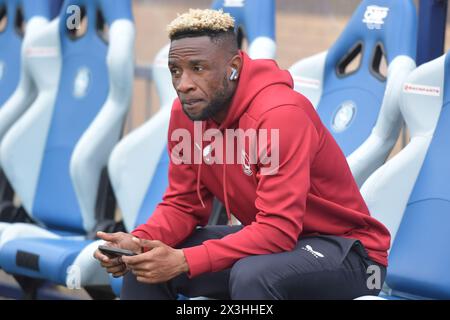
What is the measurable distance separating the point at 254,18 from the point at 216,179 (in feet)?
3.84

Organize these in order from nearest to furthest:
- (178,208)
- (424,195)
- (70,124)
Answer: (178,208)
(424,195)
(70,124)

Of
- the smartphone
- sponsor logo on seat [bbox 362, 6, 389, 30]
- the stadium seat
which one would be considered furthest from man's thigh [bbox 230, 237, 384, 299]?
the stadium seat

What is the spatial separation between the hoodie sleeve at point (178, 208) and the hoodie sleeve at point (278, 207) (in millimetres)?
276

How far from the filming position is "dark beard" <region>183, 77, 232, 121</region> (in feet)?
8.36

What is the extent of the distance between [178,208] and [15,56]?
2093 mm

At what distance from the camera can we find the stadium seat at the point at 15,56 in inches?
172

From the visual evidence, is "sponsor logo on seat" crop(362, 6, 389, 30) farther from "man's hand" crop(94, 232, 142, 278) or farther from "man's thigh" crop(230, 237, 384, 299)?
"man's hand" crop(94, 232, 142, 278)

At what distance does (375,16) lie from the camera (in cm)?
344

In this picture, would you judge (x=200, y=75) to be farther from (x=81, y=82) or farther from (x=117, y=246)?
(x=81, y=82)

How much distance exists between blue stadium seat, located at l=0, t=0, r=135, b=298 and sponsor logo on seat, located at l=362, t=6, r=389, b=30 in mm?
908

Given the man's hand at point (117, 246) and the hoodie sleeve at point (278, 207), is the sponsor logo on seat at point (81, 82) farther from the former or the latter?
the hoodie sleeve at point (278, 207)

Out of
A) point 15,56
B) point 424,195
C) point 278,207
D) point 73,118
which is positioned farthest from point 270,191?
point 15,56

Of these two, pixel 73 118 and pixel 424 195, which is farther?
pixel 73 118

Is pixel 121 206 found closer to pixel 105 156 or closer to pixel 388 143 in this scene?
pixel 105 156
